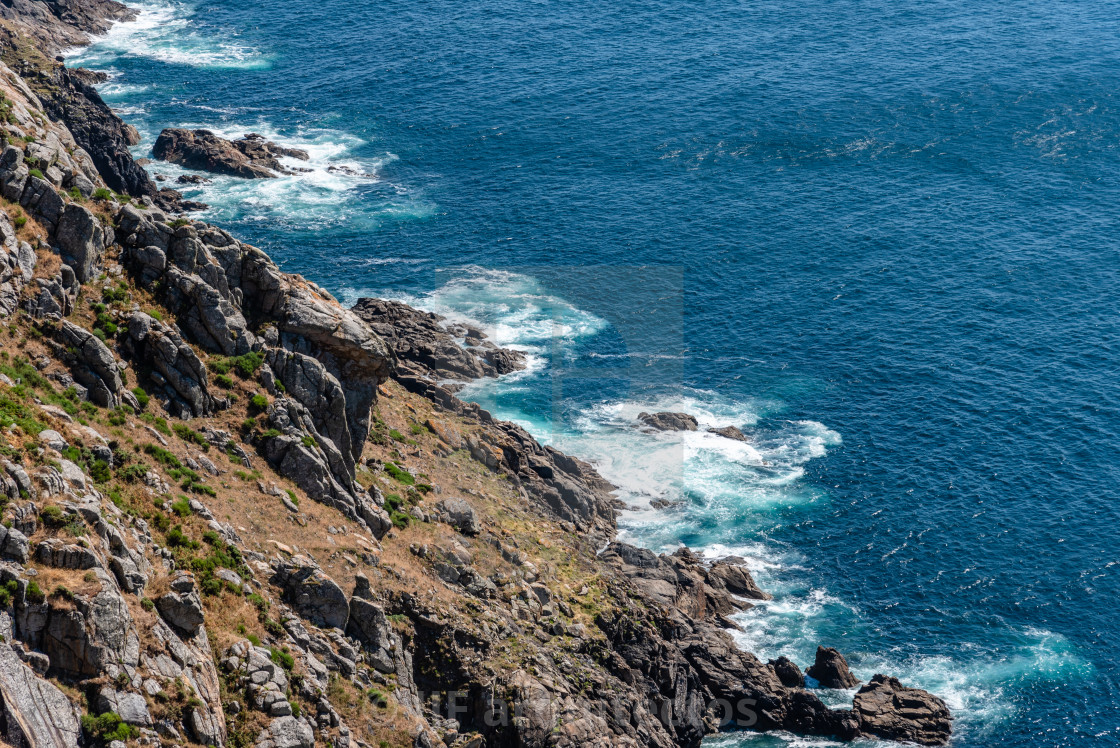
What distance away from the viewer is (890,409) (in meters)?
123

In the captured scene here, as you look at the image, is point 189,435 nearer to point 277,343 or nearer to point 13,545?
point 277,343

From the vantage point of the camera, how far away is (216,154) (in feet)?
538

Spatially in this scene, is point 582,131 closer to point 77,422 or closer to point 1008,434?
point 1008,434

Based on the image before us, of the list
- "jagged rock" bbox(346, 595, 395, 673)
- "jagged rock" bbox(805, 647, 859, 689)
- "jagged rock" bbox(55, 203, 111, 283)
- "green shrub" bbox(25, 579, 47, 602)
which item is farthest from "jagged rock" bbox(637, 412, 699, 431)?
"green shrub" bbox(25, 579, 47, 602)

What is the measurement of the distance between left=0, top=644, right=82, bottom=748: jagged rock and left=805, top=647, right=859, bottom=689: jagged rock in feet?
214

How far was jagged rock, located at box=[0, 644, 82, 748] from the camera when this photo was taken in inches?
1421

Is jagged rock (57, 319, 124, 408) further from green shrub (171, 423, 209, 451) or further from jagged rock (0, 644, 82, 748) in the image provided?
jagged rock (0, 644, 82, 748)

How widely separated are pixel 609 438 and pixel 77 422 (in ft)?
238

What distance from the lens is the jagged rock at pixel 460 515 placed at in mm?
75875

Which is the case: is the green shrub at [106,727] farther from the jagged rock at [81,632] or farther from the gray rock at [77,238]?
the gray rock at [77,238]

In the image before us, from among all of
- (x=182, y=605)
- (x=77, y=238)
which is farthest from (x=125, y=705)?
(x=77, y=238)

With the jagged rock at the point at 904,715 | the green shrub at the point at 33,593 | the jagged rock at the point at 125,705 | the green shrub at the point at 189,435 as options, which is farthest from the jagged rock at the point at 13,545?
the jagged rock at the point at 904,715

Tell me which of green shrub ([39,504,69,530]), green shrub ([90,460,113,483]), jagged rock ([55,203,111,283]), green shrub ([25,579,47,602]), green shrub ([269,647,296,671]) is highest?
jagged rock ([55,203,111,283])

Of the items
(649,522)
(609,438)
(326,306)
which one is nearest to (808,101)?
(609,438)
